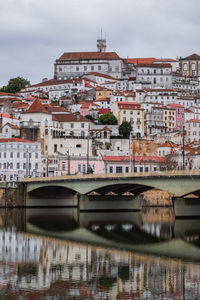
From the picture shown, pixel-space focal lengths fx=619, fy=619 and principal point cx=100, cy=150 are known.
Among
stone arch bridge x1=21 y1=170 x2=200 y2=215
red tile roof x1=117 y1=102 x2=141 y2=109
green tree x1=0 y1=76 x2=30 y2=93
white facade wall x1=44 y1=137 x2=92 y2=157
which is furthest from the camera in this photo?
green tree x1=0 y1=76 x2=30 y2=93

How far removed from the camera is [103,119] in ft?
389

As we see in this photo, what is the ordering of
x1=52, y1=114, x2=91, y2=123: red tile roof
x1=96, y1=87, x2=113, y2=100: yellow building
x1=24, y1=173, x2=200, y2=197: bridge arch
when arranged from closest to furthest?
x1=24, y1=173, x2=200, y2=197: bridge arch
x1=52, y1=114, x2=91, y2=123: red tile roof
x1=96, y1=87, x2=113, y2=100: yellow building

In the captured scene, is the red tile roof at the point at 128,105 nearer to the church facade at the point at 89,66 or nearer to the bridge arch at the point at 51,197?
the church facade at the point at 89,66

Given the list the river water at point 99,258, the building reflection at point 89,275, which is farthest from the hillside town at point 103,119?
the building reflection at point 89,275

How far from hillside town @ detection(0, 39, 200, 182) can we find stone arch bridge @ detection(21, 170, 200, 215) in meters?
5.52

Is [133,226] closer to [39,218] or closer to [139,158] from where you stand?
[39,218]

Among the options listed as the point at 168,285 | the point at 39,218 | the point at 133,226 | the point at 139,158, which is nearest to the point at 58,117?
the point at 139,158

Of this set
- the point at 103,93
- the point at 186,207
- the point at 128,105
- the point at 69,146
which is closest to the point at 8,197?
the point at 186,207

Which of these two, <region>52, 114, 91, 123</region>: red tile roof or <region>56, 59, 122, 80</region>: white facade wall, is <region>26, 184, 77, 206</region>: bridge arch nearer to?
<region>52, 114, 91, 123</region>: red tile roof

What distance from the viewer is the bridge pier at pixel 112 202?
70000 mm

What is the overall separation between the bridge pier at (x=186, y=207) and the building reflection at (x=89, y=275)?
690 inches

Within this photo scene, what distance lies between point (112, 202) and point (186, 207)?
1515cm

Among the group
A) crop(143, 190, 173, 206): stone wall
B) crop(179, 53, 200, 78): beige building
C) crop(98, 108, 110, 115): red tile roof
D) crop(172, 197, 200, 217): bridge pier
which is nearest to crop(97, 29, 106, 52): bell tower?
crop(179, 53, 200, 78): beige building

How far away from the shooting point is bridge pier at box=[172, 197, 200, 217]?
57.9 metres
